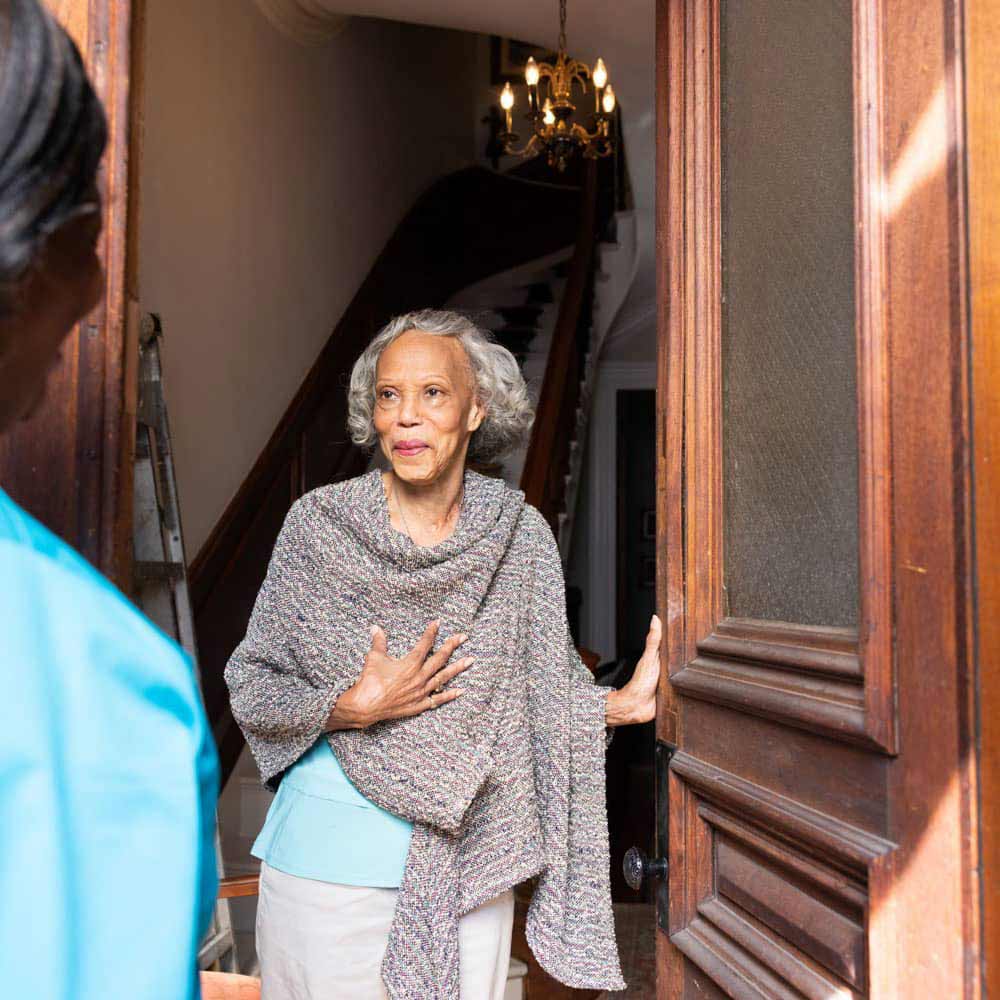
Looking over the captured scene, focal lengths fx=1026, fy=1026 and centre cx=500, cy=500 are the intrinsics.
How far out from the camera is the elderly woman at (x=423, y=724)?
Answer: 5.30ft

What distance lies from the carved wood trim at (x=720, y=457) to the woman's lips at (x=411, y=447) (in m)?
0.47

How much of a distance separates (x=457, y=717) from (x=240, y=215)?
2.90 m

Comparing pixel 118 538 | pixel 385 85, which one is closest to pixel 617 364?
pixel 385 85

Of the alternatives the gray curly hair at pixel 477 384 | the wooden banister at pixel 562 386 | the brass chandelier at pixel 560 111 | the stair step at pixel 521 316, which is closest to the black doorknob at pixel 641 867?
the gray curly hair at pixel 477 384

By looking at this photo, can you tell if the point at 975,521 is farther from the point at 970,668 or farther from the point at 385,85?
the point at 385,85

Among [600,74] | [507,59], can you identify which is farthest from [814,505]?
[507,59]

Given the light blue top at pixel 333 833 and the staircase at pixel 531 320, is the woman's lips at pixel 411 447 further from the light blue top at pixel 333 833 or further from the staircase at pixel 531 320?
the staircase at pixel 531 320

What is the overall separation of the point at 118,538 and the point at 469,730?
0.74 m

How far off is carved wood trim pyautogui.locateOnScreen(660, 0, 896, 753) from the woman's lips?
1.54 feet

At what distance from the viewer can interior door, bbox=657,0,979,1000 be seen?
2.92ft

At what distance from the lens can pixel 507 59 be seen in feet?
32.1

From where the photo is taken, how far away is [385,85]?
6.67 m

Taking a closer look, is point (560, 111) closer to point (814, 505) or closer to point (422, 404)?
point (422, 404)

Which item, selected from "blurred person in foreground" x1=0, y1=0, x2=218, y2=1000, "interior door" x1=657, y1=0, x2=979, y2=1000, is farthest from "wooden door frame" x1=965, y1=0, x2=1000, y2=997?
"blurred person in foreground" x1=0, y1=0, x2=218, y2=1000
